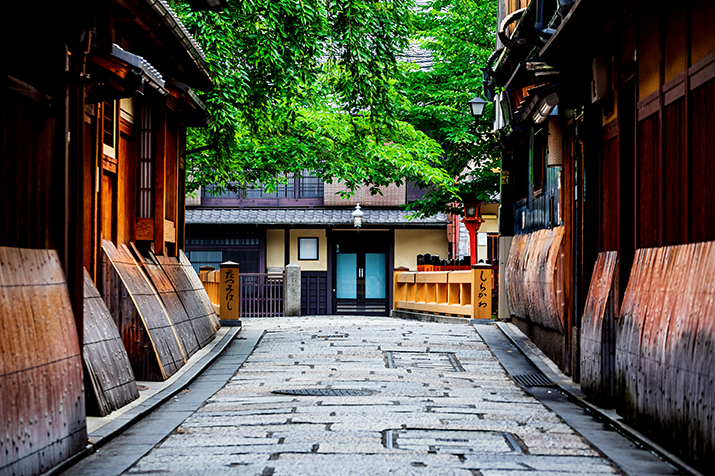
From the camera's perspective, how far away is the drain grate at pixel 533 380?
11766mm

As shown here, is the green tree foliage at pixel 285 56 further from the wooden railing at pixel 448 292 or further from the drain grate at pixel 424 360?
the drain grate at pixel 424 360

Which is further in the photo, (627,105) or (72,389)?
(627,105)

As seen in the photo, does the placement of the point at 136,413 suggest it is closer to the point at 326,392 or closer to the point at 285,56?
the point at 326,392

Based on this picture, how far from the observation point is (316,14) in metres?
17.0

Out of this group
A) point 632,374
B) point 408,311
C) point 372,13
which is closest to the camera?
point 632,374

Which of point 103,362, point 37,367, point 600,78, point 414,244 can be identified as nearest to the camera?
point 37,367

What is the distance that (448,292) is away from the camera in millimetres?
23922

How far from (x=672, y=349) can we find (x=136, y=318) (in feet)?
22.9

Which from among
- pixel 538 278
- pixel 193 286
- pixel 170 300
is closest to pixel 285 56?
pixel 193 286

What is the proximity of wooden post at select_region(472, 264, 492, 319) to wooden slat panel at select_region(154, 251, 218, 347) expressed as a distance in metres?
7.01

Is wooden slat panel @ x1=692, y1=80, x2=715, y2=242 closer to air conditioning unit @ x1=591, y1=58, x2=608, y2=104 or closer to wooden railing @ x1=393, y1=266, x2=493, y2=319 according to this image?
air conditioning unit @ x1=591, y1=58, x2=608, y2=104

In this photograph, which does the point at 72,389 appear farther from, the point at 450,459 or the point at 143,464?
the point at 450,459

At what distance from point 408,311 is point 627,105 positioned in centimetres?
1925

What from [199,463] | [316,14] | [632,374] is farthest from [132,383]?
[316,14]
